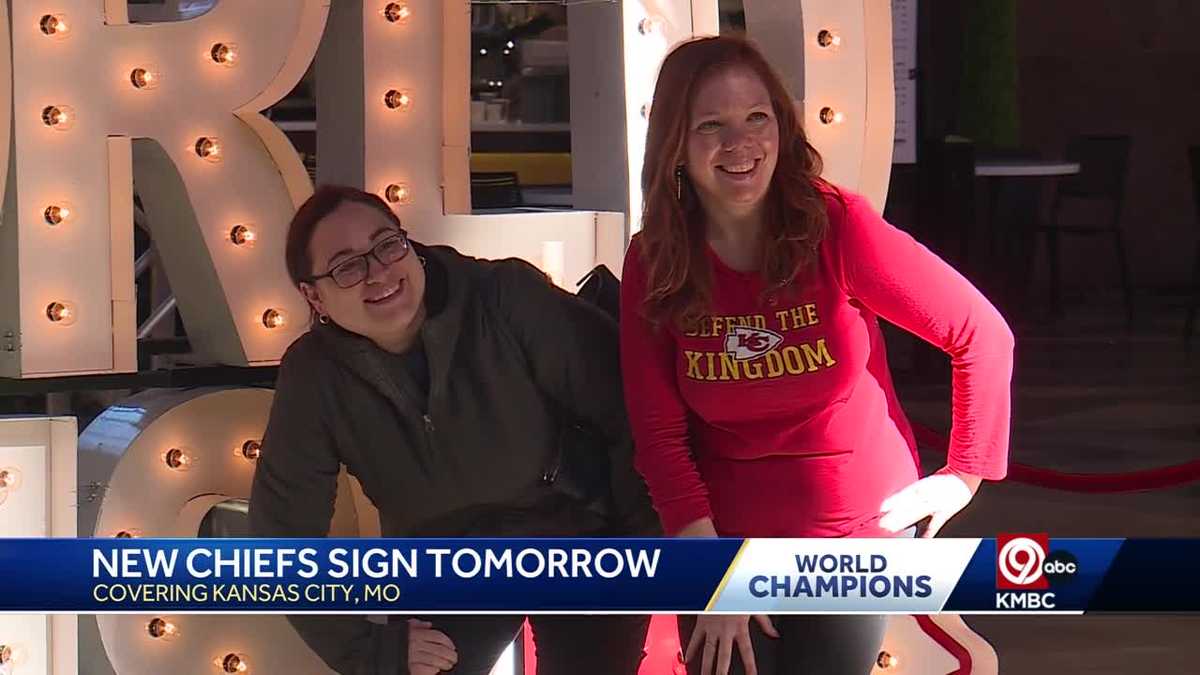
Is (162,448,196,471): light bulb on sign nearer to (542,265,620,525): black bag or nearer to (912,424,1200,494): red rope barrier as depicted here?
(542,265,620,525): black bag

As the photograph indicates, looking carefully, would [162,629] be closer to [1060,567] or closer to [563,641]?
[563,641]

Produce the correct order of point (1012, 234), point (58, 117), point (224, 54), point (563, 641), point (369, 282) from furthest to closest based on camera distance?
point (1012, 234) → point (224, 54) → point (58, 117) → point (563, 641) → point (369, 282)

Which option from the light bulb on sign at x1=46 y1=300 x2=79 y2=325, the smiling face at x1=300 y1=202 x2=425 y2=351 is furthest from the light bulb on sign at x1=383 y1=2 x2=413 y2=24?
the light bulb on sign at x1=46 y1=300 x2=79 y2=325

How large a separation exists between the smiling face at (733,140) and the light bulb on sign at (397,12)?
81cm

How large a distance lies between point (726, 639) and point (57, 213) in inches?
52.7

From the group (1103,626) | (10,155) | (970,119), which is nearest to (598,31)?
(10,155)

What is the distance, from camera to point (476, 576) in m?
2.90

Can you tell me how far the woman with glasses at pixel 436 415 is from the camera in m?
2.90

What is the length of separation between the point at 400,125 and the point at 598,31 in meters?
0.47

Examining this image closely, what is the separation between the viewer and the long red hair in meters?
2.70

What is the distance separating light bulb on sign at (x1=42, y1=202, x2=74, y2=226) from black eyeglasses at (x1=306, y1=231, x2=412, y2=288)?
1.64 ft

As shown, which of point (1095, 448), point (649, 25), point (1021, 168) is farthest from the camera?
point (1021, 168)

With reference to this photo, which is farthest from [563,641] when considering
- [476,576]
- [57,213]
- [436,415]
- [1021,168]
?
[1021,168]

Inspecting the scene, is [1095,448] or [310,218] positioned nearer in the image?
[310,218]
